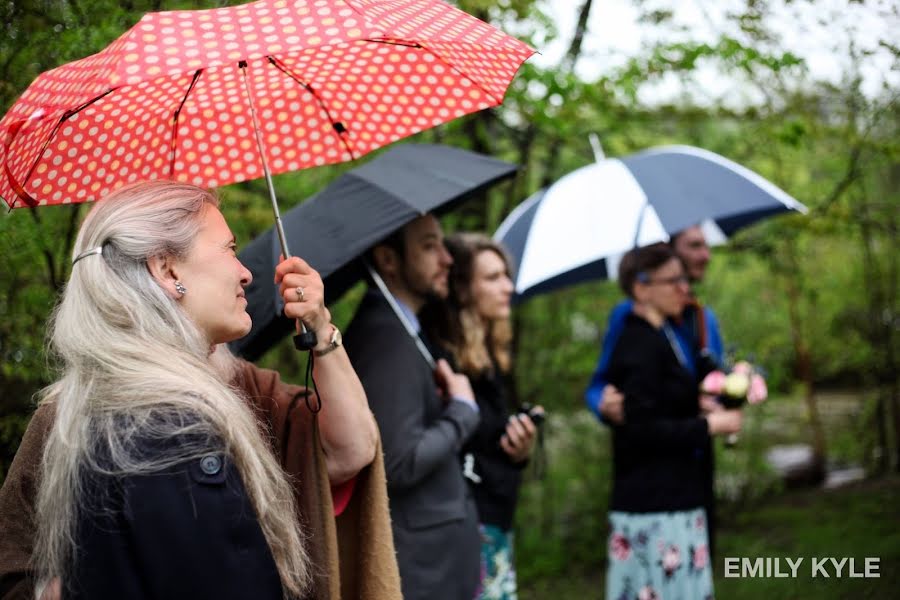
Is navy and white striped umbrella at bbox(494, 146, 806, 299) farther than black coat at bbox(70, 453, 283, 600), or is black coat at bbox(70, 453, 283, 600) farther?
navy and white striped umbrella at bbox(494, 146, 806, 299)

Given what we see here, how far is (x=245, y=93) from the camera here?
266 centimetres

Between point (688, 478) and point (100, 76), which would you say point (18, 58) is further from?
point (688, 478)

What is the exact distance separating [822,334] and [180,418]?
7.20 m

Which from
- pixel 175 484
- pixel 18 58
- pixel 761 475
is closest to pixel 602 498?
pixel 761 475

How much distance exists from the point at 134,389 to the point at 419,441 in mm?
1314

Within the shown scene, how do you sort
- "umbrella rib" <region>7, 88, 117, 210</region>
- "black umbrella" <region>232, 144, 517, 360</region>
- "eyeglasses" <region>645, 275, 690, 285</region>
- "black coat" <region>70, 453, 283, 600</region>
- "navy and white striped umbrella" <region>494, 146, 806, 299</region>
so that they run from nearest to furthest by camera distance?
"black coat" <region>70, 453, 283, 600</region> < "umbrella rib" <region>7, 88, 117, 210</region> < "black umbrella" <region>232, 144, 517, 360</region> < "navy and white striped umbrella" <region>494, 146, 806, 299</region> < "eyeglasses" <region>645, 275, 690, 285</region>

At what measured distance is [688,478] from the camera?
157 inches

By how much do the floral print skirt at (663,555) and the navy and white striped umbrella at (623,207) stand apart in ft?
3.76

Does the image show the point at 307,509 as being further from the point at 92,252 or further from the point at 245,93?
the point at 245,93

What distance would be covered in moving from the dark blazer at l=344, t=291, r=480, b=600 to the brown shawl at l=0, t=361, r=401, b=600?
52 centimetres

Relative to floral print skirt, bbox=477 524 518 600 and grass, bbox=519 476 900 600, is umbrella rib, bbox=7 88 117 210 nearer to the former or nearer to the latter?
floral print skirt, bbox=477 524 518 600

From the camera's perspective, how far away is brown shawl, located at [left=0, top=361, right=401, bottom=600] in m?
1.94

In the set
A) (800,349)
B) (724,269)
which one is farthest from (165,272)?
(800,349)

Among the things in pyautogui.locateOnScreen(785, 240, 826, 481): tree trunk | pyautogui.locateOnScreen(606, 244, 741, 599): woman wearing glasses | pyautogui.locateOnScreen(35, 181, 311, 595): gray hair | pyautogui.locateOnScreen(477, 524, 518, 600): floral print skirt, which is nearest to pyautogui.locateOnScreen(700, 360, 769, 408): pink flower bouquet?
pyautogui.locateOnScreen(606, 244, 741, 599): woman wearing glasses
